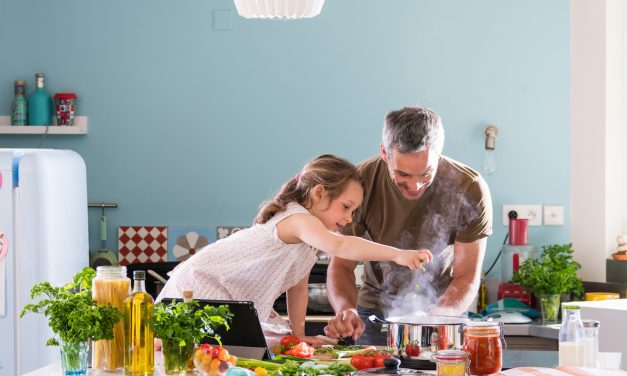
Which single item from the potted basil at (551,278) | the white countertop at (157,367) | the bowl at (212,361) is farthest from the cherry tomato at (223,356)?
the potted basil at (551,278)

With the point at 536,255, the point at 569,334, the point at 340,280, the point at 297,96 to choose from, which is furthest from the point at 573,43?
the point at 569,334

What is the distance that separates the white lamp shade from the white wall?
102 inches

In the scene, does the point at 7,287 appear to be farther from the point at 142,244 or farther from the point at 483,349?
the point at 483,349

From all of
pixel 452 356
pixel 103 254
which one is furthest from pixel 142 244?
pixel 452 356

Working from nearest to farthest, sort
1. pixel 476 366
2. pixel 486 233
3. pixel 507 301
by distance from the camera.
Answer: pixel 476 366 → pixel 486 233 → pixel 507 301

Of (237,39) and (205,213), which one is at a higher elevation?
(237,39)

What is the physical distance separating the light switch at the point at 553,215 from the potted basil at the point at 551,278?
12.6 inches

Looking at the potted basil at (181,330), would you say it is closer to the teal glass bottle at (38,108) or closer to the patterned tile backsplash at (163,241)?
the patterned tile backsplash at (163,241)

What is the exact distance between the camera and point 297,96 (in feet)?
16.2

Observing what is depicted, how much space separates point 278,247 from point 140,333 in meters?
0.85

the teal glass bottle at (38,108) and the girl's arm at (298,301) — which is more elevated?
the teal glass bottle at (38,108)

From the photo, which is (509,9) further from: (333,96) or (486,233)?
(486,233)

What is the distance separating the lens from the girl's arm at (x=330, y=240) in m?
2.72

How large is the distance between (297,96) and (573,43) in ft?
4.60
